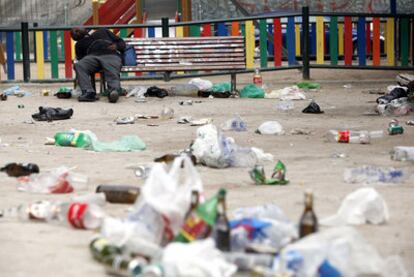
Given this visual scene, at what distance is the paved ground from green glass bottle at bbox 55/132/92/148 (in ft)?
0.52

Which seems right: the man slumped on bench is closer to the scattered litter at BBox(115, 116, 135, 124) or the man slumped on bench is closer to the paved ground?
the paved ground

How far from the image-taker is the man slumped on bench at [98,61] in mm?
17516

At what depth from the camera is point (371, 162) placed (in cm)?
993

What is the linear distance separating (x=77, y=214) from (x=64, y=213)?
0.17 metres

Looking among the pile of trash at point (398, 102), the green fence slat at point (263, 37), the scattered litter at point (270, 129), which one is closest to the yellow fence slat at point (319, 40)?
the green fence slat at point (263, 37)

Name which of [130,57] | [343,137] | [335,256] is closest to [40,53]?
[130,57]

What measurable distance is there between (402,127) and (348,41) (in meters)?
8.72

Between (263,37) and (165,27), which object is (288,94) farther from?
(165,27)

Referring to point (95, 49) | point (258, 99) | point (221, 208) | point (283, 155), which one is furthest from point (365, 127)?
point (221, 208)

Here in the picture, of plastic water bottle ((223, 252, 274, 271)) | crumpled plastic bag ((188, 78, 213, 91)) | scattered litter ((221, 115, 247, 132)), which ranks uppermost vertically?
crumpled plastic bag ((188, 78, 213, 91))

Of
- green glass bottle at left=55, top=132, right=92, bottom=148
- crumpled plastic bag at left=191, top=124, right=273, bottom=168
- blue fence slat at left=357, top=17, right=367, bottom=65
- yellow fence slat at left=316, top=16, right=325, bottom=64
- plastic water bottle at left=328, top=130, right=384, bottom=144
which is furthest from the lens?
yellow fence slat at left=316, top=16, right=325, bottom=64

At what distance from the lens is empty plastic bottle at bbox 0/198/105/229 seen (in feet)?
22.6

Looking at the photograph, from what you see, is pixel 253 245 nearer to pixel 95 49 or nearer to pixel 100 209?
pixel 100 209

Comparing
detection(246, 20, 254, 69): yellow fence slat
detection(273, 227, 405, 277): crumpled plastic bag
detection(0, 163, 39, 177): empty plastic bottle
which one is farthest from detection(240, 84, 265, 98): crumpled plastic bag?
detection(273, 227, 405, 277): crumpled plastic bag
